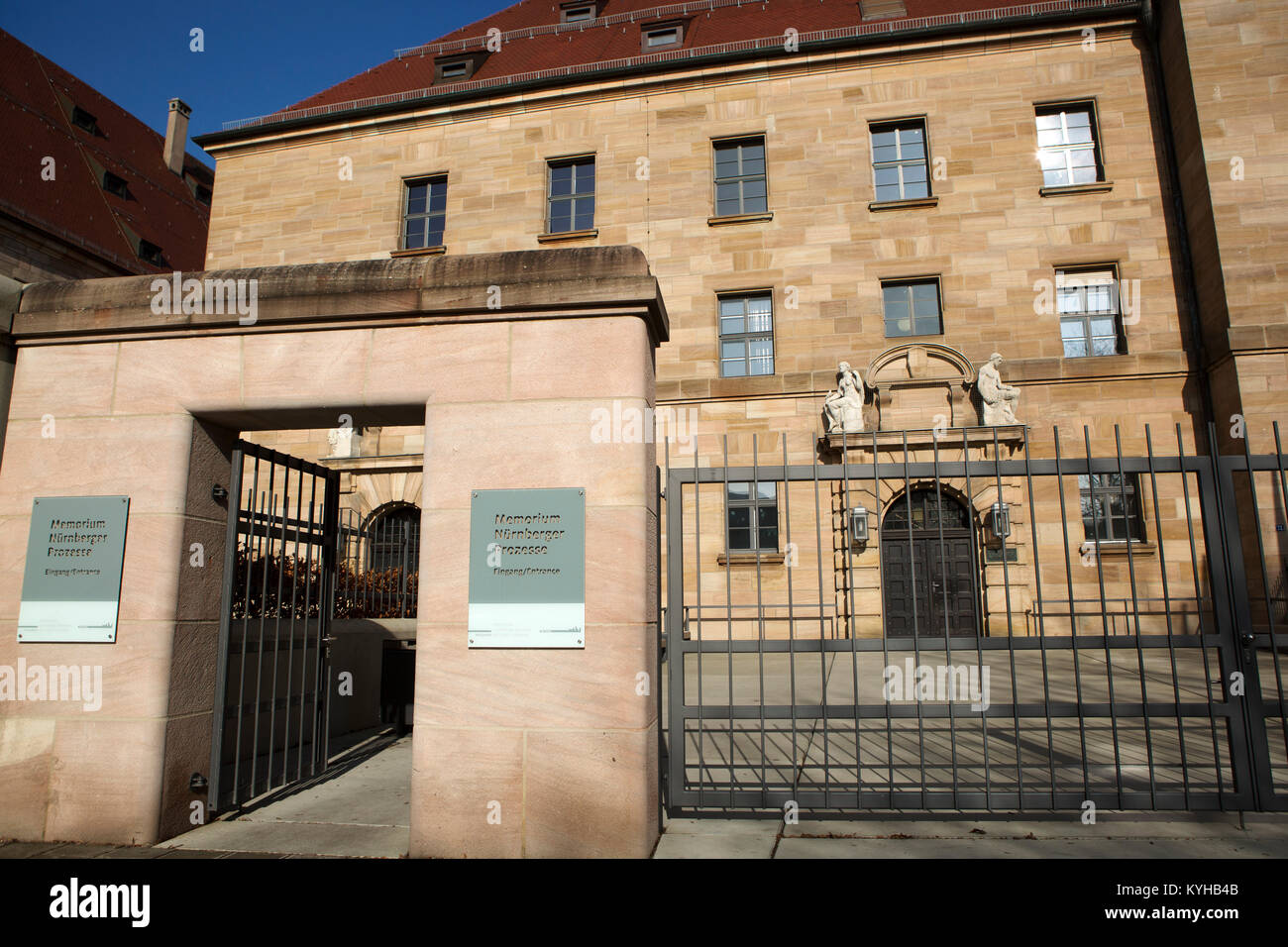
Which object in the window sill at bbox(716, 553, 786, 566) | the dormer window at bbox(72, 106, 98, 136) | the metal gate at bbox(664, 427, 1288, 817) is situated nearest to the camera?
Answer: the metal gate at bbox(664, 427, 1288, 817)

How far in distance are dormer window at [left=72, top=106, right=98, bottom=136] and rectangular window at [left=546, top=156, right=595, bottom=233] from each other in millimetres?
24542

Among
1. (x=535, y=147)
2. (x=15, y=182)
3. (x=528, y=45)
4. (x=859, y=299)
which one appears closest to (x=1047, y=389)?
(x=859, y=299)

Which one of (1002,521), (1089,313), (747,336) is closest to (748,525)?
(747,336)

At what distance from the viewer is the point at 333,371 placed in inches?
202

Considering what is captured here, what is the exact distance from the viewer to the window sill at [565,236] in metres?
19.2

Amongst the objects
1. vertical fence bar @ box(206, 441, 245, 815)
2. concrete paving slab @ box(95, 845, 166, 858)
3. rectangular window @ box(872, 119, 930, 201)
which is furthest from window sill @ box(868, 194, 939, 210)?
concrete paving slab @ box(95, 845, 166, 858)

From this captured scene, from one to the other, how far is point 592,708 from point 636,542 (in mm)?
990

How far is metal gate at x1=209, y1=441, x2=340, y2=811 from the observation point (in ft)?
17.5

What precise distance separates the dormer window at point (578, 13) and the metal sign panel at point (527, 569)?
2448 centimetres

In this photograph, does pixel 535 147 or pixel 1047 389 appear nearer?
pixel 1047 389

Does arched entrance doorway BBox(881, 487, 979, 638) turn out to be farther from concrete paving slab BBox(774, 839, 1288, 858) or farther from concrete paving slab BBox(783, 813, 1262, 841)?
concrete paving slab BBox(774, 839, 1288, 858)

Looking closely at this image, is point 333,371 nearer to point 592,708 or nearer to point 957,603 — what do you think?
point 592,708

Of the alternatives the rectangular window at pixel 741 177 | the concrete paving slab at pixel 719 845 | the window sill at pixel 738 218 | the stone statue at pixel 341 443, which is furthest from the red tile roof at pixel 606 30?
the concrete paving slab at pixel 719 845

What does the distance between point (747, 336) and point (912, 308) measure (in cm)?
382
